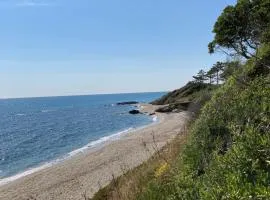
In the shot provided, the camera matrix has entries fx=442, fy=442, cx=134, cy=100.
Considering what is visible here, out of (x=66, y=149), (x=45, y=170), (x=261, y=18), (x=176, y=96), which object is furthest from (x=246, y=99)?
(x=176, y=96)

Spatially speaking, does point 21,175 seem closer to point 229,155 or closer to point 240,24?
point 240,24

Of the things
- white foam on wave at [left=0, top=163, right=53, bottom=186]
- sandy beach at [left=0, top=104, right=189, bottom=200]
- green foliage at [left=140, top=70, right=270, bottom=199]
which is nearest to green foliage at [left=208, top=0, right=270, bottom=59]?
sandy beach at [left=0, top=104, right=189, bottom=200]

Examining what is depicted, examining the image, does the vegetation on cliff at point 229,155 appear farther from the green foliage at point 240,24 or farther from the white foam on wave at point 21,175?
the white foam on wave at point 21,175

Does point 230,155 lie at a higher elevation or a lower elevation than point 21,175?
higher

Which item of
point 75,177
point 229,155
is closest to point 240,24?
point 75,177

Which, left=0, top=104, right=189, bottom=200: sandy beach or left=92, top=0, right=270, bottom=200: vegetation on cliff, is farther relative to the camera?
left=0, top=104, right=189, bottom=200: sandy beach

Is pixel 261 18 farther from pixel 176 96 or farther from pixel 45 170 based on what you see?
pixel 176 96

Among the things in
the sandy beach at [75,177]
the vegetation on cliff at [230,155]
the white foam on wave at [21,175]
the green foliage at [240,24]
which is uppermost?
the green foliage at [240,24]

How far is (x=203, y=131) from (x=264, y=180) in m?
4.52

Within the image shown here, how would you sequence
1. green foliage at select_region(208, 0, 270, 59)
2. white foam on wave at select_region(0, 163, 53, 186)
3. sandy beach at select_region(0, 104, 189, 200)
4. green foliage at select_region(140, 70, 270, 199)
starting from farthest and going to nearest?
white foam on wave at select_region(0, 163, 53, 186)
sandy beach at select_region(0, 104, 189, 200)
green foliage at select_region(208, 0, 270, 59)
green foliage at select_region(140, 70, 270, 199)

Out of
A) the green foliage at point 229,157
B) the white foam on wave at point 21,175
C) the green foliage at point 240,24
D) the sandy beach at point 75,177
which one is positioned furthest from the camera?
the white foam on wave at point 21,175

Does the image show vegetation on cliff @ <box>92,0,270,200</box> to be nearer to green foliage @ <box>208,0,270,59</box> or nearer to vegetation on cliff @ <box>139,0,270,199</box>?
vegetation on cliff @ <box>139,0,270,199</box>

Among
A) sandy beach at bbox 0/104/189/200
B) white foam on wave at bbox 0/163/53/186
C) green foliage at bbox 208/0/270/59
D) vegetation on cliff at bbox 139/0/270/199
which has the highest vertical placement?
green foliage at bbox 208/0/270/59

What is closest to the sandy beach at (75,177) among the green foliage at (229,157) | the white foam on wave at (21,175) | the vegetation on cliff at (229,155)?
the white foam on wave at (21,175)
